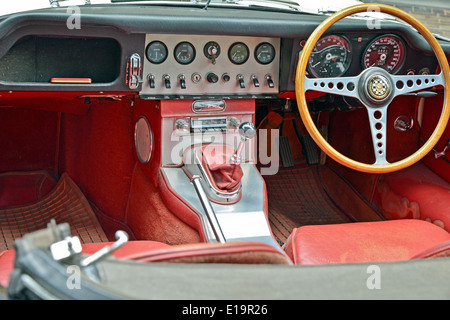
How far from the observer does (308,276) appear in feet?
3.03

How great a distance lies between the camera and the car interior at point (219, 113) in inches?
79.4

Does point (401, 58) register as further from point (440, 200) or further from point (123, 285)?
point (123, 285)

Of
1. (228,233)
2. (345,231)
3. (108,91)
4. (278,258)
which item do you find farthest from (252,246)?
(108,91)

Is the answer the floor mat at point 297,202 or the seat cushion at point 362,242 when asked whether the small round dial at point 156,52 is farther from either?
the floor mat at point 297,202

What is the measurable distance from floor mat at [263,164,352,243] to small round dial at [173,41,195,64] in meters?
1.02

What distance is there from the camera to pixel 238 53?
2.26 metres

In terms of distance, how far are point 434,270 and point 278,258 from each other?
0.95 feet

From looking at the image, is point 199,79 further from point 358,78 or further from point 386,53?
point 386,53

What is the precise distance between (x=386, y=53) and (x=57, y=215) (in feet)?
5.94

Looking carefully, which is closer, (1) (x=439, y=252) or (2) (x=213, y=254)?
(2) (x=213, y=254)

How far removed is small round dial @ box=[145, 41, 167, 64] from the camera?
2137 mm

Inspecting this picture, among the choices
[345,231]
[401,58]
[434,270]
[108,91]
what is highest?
[401,58]
